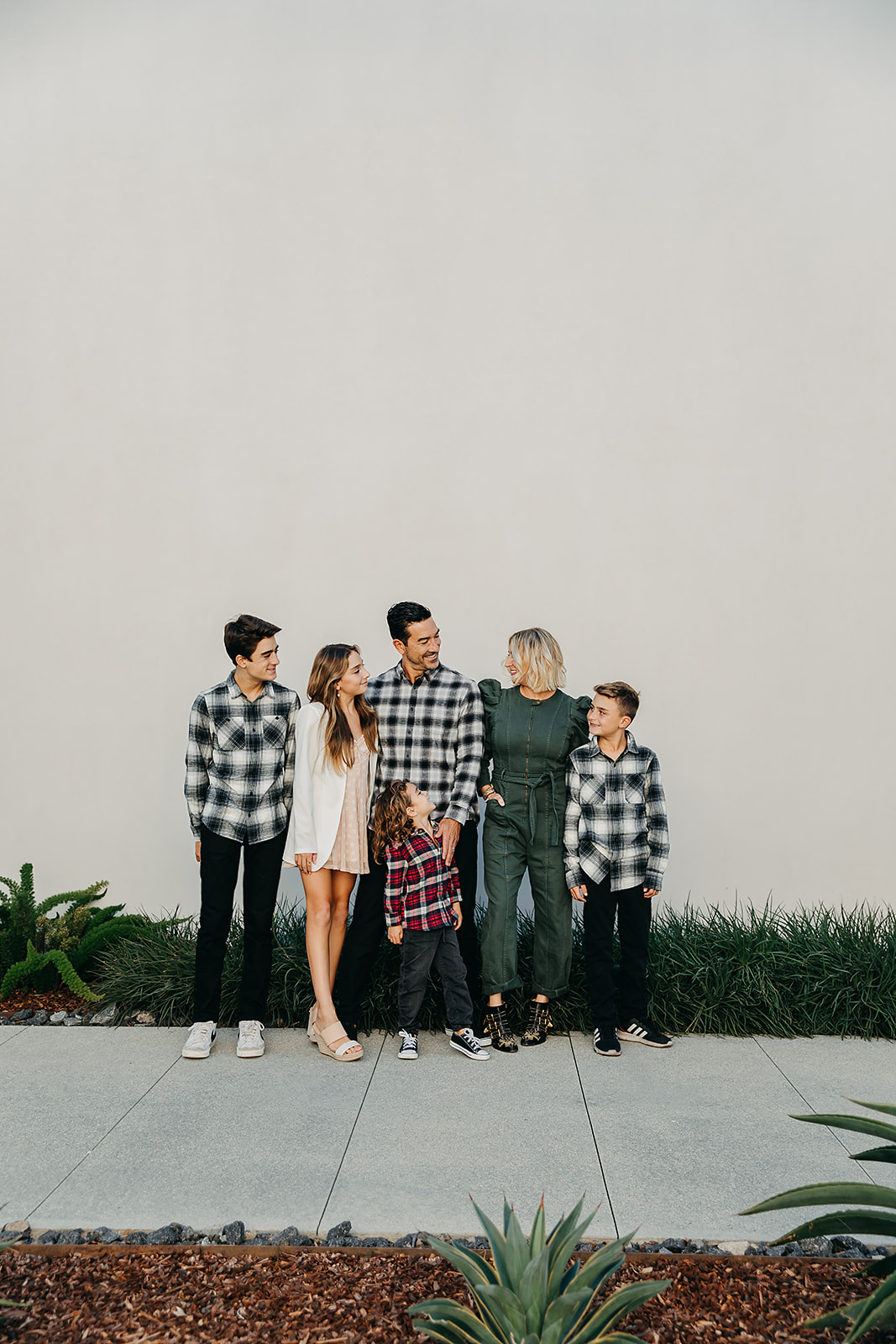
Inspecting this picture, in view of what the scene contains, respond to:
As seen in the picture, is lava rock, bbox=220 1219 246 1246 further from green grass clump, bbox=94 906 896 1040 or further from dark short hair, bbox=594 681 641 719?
dark short hair, bbox=594 681 641 719

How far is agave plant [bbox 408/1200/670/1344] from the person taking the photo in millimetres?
2088

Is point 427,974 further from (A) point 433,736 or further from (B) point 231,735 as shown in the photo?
(B) point 231,735

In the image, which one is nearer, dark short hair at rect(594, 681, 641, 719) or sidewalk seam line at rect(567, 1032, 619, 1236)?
sidewalk seam line at rect(567, 1032, 619, 1236)

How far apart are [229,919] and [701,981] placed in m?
2.33

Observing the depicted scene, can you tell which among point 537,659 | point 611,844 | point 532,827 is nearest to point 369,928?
point 532,827

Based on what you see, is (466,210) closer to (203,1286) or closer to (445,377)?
(445,377)

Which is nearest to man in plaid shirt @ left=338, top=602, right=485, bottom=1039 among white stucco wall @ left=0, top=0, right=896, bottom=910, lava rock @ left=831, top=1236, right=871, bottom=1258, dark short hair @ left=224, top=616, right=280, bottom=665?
dark short hair @ left=224, top=616, right=280, bottom=665

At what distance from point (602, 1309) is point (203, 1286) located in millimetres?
1171

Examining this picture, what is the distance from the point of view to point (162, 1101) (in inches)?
150

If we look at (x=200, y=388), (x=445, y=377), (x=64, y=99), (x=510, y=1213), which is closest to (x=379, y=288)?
(x=445, y=377)

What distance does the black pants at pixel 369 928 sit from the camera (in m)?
4.34

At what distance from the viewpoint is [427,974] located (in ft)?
14.1

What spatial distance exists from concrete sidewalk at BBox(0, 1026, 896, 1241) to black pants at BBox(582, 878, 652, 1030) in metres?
0.23

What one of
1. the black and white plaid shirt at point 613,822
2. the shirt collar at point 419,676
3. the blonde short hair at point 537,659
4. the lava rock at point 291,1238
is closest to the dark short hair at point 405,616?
the shirt collar at point 419,676
